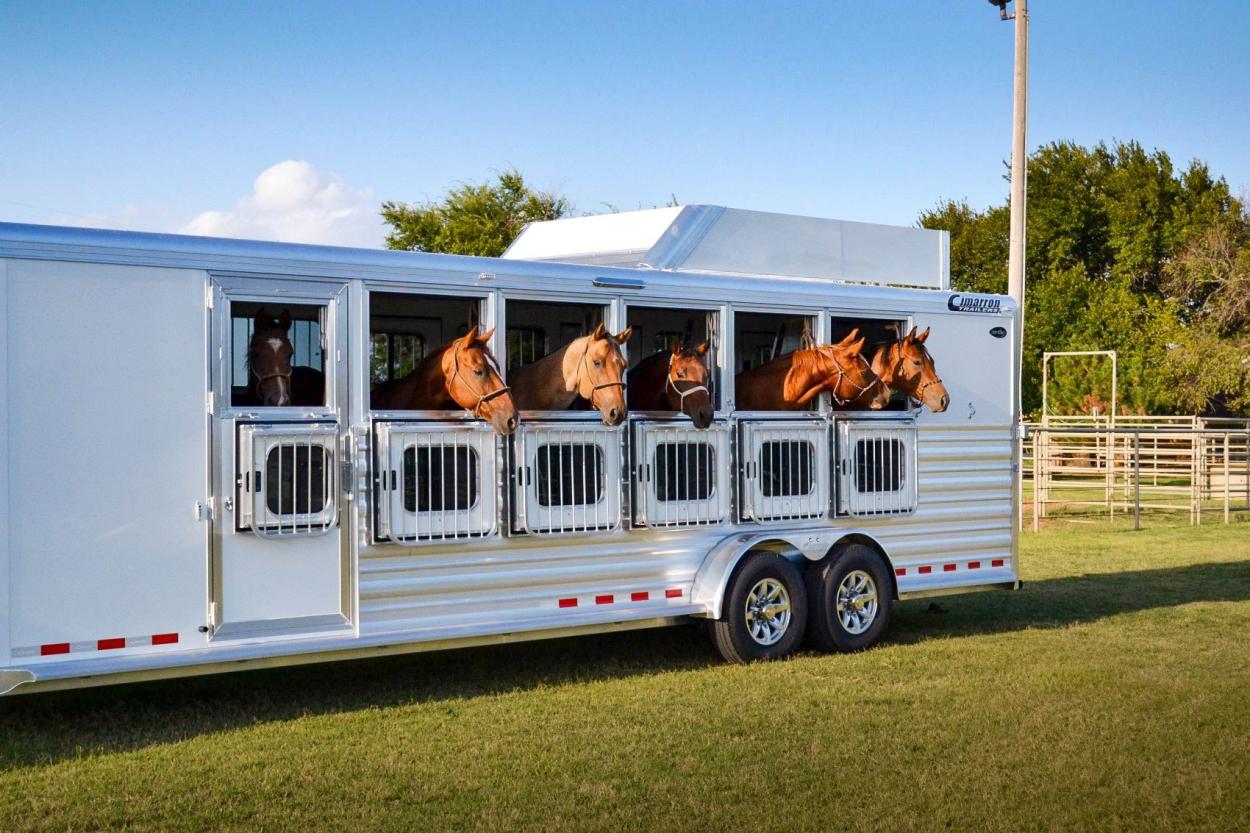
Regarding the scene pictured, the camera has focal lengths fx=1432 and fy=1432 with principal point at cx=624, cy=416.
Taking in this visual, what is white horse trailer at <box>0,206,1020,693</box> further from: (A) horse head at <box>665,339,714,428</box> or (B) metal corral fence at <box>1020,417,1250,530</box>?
(B) metal corral fence at <box>1020,417,1250,530</box>

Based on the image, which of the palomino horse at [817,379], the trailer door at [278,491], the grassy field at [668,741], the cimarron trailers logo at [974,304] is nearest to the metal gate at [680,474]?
the palomino horse at [817,379]

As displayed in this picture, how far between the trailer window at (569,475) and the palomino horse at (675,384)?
64 centimetres

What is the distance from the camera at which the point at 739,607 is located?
9.69 metres

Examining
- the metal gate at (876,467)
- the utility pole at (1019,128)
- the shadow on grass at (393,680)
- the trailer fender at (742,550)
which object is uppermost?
the utility pole at (1019,128)

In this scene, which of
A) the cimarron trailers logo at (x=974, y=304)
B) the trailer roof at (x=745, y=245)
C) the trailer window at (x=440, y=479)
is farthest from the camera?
the cimarron trailers logo at (x=974, y=304)

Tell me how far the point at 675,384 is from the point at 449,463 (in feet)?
5.46

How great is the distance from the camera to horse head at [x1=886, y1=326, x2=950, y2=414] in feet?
34.2

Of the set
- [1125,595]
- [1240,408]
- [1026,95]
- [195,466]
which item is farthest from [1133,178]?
[195,466]

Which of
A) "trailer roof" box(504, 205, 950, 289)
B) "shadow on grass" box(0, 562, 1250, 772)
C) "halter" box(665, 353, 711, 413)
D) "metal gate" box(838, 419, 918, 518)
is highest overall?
"trailer roof" box(504, 205, 950, 289)

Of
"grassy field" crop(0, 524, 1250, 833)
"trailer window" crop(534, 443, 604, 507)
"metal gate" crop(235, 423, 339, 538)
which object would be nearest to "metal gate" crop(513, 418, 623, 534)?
"trailer window" crop(534, 443, 604, 507)

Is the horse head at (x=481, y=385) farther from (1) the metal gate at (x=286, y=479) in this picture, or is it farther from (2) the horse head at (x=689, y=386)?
(2) the horse head at (x=689, y=386)

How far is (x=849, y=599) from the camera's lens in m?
10.4

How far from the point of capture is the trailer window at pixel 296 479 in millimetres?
7758

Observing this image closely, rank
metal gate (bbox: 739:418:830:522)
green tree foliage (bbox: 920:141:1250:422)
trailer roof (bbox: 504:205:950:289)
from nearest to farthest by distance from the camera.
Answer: metal gate (bbox: 739:418:830:522)
trailer roof (bbox: 504:205:950:289)
green tree foliage (bbox: 920:141:1250:422)
